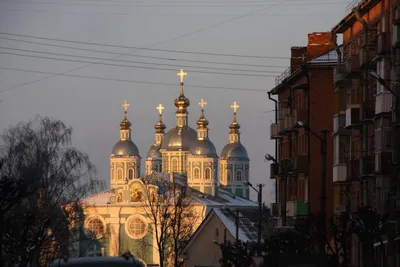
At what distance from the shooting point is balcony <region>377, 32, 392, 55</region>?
46469 mm

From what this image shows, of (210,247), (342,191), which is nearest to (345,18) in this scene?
(342,191)

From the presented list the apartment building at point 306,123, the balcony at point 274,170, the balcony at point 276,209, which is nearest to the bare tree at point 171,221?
the balcony at point 274,170

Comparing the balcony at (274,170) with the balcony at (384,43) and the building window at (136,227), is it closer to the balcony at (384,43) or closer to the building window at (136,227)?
the balcony at (384,43)

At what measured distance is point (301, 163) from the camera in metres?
67.1

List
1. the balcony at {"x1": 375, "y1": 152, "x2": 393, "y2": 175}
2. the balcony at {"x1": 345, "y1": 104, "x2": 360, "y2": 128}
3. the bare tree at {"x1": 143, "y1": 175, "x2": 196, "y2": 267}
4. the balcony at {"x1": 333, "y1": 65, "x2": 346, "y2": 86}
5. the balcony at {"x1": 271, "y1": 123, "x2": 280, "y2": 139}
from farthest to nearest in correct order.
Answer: the bare tree at {"x1": 143, "y1": 175, "x2": 196, "y2": 267} → the balcony at {"x1": 271, "y1": 123, "x2": 280, "y2": 139} → the balcony at {"x1": 333, "y1": 65, "x2": 346, "y2": 86} → the balcony at {"x1": 345, "y1": 104, "x2": 360, "y2": 128} → the balcony at {"x1": 375, "y1": 152, "x2": 393, "y2": 175}

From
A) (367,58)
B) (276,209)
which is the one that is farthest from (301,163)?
(367,58)

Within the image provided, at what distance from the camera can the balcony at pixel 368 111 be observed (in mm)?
50806

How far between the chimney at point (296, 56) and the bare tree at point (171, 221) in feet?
77.3

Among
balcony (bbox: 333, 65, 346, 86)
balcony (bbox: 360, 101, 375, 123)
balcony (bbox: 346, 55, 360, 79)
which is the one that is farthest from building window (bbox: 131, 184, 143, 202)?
balcony (bbox: 360, 101, 375, 123)

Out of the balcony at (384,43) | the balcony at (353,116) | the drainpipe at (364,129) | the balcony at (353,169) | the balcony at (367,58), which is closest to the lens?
the balcony at (384,43)

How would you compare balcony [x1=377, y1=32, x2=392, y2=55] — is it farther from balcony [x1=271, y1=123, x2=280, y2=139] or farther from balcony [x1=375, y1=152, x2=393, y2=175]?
balcony [x1=271, y1=123, x2=280, y2=139]

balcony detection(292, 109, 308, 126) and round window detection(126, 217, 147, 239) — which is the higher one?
balcony detection(292, 109, 308, 126)

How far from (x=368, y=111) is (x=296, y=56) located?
73.0 ft

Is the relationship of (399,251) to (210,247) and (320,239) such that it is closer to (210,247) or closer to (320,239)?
(320,239)
